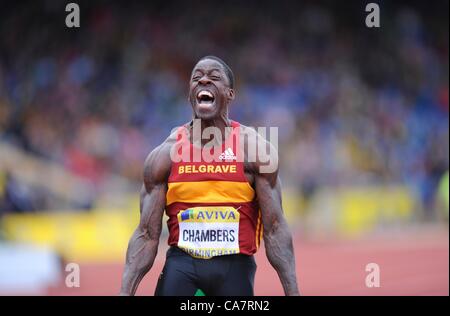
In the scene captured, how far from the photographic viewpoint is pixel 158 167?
5.01 meters

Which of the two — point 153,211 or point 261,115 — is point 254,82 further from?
point 153,211

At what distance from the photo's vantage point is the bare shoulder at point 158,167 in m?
5.01

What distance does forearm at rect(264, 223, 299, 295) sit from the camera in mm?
4922

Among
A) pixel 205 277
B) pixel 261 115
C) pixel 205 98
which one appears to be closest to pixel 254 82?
pixel 261 115

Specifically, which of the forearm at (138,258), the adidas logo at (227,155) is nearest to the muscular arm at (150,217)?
the forearm at (138,258)

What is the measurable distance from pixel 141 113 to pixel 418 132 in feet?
24.2

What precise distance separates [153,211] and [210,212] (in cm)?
35

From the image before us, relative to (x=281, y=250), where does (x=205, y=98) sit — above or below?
above

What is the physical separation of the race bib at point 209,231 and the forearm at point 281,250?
203mm

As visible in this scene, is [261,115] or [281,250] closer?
[281,250]

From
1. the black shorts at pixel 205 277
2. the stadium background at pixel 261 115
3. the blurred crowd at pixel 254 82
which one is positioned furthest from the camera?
the blurred crowd at pixel 254 82

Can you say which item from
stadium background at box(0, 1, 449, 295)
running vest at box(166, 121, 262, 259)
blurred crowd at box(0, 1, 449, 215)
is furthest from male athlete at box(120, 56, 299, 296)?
blurred crowd at box(0, 1, 449, 215)

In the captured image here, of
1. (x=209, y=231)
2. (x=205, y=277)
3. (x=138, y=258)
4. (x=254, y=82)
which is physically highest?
(x=254, y=82)

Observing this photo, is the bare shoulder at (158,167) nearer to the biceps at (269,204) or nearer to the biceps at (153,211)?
the biceps at (153,211)
